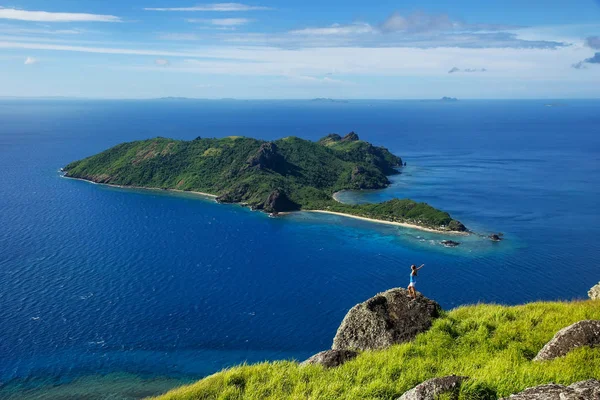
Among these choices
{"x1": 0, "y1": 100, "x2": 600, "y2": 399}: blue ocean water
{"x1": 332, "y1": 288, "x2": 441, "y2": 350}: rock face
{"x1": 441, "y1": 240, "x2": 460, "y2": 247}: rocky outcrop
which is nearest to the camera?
{"x1": 332, "y1": 288, "x2": 441, "y2": 350}: rock face

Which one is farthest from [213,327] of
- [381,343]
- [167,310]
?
[381,343]

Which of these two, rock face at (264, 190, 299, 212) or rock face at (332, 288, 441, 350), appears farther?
rock face at (264, 190, 299, 212)

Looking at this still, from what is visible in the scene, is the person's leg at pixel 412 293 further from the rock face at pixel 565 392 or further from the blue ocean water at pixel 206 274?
the blue ocean water at pixel 206 274

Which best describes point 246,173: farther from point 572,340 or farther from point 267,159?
point 572,340

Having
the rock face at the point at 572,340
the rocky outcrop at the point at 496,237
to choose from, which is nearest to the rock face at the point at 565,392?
the rock face at the point at 572,340

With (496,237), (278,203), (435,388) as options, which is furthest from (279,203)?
(435,388)

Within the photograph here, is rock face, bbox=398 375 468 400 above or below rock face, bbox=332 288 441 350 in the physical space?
above

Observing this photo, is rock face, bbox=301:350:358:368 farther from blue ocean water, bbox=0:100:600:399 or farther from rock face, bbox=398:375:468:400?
blue ocean water, bbox=0:100:600:399

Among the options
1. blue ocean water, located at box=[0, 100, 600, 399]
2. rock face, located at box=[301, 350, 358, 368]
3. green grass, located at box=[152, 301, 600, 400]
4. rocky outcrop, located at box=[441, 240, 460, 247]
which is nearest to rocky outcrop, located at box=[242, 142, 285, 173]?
blue ocean water, located at box=[0, 100, 600, 399]
